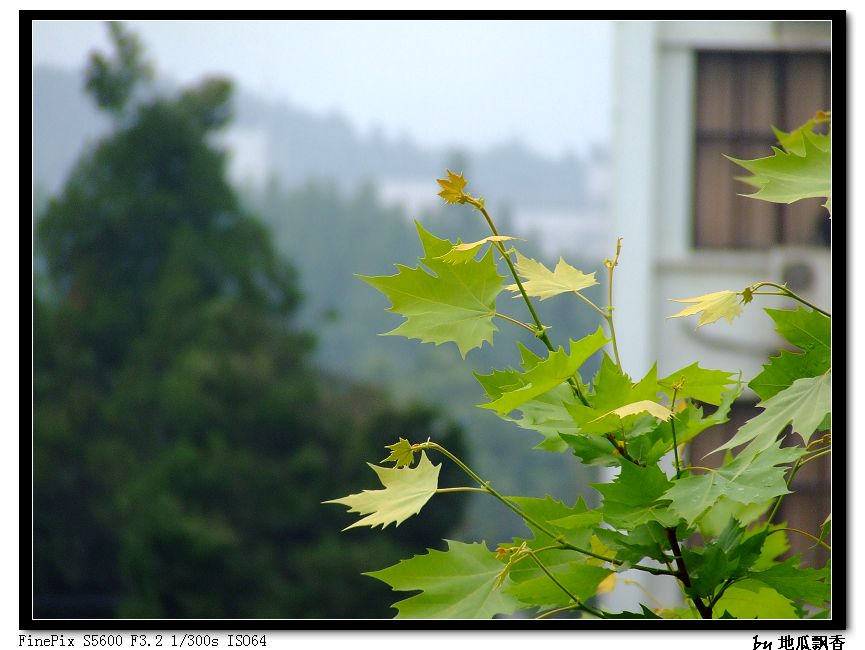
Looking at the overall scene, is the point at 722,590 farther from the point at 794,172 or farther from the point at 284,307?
the point at 284,307

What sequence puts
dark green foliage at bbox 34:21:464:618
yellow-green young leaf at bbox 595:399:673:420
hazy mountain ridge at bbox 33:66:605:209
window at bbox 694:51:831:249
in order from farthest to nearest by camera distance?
1. hazy mountain ridge at bbox 33:66:605:209
2. dark green foliage at bbox 34:21:464:618
3. window at bbox 694:51:831:249
4. yellow-green young leaf at bbox 595:399:673:420

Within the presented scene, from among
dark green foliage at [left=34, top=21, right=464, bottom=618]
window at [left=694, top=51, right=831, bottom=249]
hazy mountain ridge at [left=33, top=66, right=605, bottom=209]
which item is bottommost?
dark green foliage at [left=34, top=21, right=464, bottom=618]

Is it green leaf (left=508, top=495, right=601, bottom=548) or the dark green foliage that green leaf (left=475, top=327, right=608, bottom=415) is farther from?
the dark green foliage

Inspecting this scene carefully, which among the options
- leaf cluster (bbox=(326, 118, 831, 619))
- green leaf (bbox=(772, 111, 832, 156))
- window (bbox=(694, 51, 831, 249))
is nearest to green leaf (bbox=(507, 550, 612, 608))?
leaf cluster (bbox=(326, 118, 831, 619))

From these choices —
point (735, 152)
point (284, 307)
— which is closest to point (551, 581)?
point (735, 152)

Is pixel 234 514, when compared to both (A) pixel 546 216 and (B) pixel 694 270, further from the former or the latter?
(A) pixel 546 216

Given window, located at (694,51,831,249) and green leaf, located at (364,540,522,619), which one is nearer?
green leaf, located at (364,540,522,619)

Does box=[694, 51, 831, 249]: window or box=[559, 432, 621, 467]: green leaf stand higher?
box=[694, 51, 831, 249]: window
